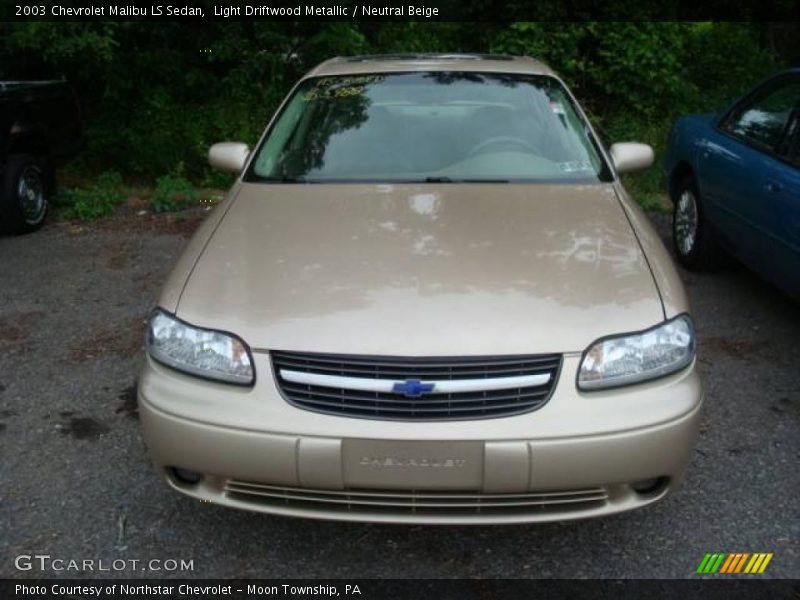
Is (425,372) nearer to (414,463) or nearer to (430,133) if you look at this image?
(414,463)

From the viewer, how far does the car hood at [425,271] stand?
246 centimetres

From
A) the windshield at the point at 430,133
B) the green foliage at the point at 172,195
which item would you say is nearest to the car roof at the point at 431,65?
the windshield at the point at 430,133

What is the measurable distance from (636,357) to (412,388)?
0.70 metres

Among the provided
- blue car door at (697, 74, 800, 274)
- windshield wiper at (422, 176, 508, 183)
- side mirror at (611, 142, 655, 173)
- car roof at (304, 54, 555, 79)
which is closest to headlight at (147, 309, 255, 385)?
windshield wiper at (422, 176, 508, 183)

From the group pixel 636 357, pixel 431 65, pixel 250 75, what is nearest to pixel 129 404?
pixel 431 65

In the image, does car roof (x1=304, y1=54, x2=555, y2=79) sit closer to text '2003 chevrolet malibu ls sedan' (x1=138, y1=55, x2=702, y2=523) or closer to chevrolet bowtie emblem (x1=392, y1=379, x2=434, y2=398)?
text '2003 chevrolet malibu ls sedan' (x1=138, y1=55, x2=702, y2=523)

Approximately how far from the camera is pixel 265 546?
2.86 meters

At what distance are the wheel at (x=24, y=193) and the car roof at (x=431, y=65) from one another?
3.28m

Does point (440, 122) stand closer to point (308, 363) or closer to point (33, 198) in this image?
point (308, 363)

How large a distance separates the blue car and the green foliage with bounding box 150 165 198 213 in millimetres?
4228

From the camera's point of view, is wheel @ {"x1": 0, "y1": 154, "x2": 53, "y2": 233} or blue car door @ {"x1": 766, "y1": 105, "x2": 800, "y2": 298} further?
wheel @ {"x1": 0, "y1": 154, "x2": 53, "y2": 233}

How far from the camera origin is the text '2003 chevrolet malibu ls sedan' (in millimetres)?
2379

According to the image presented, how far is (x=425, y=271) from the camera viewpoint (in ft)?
8.98

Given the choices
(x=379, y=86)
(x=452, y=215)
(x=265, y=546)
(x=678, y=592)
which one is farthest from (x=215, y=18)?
(x=678, y=592)
